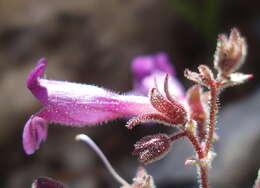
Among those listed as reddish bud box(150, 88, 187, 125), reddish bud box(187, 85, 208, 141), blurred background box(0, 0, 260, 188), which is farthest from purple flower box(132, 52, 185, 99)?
blurred background box(0, 0, 260, 188)

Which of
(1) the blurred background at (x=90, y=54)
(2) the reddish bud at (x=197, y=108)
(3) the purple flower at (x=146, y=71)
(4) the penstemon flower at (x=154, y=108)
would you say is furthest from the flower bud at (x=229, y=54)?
(1) the blurred background at (x=90, y=54)

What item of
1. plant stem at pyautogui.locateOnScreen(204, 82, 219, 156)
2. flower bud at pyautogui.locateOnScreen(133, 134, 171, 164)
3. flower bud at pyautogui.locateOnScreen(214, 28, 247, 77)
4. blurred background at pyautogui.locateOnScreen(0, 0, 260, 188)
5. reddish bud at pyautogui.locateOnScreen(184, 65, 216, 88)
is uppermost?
blurred background at pyautogui.locateOnScreen(0, 0, 260, 188)

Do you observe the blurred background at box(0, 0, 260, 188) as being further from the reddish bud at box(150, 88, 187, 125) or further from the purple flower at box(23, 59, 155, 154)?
the reddish bud at box(150, 88, 187, 125)

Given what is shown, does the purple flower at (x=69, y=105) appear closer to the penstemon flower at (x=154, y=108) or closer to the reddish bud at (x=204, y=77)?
the penstemon flower at (x=154, y=108)

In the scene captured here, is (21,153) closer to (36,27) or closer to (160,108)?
(36,27)

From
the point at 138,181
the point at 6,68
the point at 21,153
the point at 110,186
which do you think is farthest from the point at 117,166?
A: the point at 138,181

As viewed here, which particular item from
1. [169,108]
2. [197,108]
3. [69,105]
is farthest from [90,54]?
[169,108]
